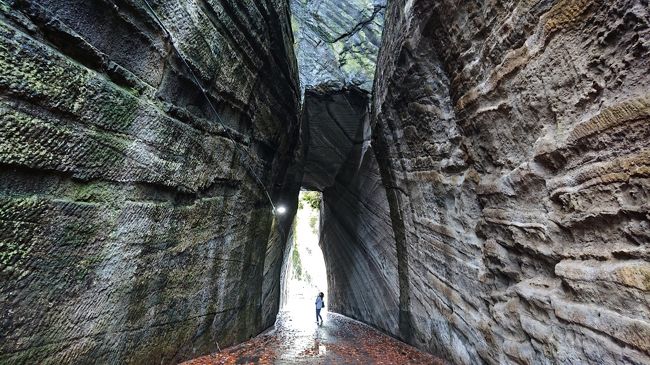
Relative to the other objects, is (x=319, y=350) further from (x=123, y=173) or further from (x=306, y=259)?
(x=306, y=259)

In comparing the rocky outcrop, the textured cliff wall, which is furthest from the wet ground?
the rocky outcrop

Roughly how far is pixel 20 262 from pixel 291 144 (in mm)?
9176

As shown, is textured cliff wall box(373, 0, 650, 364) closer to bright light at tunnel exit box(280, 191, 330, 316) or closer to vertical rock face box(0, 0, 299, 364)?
vertical rock face box(0, 0, 299, 364)

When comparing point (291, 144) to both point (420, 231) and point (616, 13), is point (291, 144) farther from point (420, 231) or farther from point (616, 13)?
point (616, 13)

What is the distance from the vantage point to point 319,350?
27.0ft

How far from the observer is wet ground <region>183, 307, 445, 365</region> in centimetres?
689

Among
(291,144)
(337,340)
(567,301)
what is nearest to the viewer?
(567,301)

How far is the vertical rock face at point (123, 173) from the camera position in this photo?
11.0 feet

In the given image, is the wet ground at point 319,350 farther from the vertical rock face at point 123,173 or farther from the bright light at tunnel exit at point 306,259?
the bright light at tunnel exit at point 306,259

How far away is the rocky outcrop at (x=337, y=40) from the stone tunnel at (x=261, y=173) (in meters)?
2.78

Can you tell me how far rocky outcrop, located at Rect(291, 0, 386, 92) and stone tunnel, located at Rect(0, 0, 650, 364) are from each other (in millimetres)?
2781

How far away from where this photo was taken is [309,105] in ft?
41.5

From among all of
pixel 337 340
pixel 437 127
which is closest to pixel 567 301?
pixel 437 127

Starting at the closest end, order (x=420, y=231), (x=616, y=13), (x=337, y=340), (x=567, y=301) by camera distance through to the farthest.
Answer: (x=616, y=13) → (x=567, y=301) → (x=420, y=231) → (x=337, y=340)
